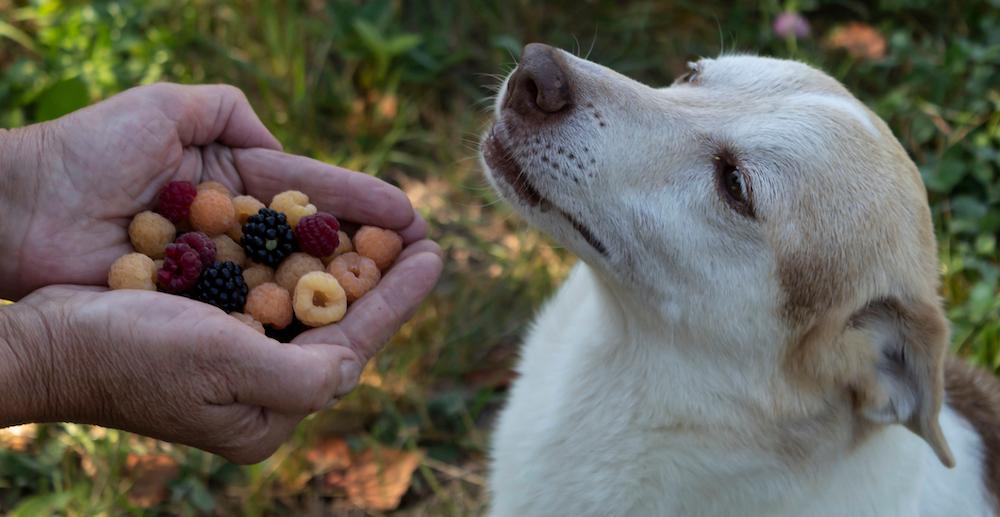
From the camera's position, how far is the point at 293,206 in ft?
9.50

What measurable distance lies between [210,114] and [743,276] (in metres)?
1.63

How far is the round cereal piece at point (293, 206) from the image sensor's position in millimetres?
2871

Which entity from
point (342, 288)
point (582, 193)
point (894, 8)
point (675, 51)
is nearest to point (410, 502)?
point (342, 288)

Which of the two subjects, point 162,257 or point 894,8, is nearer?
point 162,257

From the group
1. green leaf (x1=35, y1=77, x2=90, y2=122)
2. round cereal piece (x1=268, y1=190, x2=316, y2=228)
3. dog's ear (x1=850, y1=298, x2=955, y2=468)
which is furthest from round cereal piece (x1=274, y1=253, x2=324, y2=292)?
green leaf (x1=35, y1=77, x2=90, y2=122)

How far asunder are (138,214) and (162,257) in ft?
0.54

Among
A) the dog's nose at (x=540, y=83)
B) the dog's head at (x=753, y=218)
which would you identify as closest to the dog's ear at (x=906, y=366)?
the dog's head at (x=753, y=218)

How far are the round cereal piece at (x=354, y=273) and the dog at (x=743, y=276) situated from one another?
1.58ft

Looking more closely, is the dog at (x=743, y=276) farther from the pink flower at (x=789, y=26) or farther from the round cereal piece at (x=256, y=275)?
the pink flower at (x=789, y=26)

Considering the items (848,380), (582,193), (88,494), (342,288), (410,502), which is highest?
(582,193)

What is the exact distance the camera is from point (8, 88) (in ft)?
14.5

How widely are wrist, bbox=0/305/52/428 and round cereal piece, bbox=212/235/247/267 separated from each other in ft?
1.86

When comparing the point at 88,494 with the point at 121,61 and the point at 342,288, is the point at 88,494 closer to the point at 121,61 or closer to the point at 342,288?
the point at 342,288

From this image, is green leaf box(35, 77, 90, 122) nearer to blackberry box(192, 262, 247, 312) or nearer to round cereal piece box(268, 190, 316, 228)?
round cereal piece box(268, 190, 316, 228)
